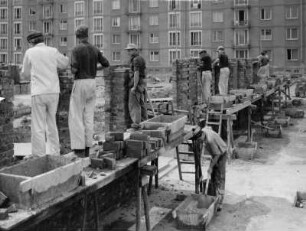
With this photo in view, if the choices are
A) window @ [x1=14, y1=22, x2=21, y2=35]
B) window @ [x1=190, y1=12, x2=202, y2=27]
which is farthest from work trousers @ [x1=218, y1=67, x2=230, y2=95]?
window @ [x1=14, y1=22, x2=21, y2=35]

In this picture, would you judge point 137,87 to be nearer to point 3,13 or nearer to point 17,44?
point 17,44

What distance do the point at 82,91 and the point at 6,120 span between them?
1.19 meters

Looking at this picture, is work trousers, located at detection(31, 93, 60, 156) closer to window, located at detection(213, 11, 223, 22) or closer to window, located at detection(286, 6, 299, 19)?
window, located at detection(286, 6, 299, 19)

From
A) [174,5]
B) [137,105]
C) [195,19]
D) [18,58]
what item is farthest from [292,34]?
[137,105]

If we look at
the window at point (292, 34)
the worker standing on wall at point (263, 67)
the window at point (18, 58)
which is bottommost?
the worker standing on wall at point (263, 67)

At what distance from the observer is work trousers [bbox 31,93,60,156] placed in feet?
20.3

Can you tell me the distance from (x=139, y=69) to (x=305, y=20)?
45.0 metres

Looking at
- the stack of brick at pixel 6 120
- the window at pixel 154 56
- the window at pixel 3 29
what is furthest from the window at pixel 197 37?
the stack of brick at pixel 6 120

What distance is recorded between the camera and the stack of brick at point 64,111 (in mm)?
8952

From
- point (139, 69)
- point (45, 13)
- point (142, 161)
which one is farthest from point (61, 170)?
point (45, 13)

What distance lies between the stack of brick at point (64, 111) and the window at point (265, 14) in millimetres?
47101

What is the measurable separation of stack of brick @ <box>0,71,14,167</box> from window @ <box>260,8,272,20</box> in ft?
163

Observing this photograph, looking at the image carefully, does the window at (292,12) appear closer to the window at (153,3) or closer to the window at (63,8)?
the window at (153,3)

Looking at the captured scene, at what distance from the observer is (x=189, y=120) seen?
1341cm
